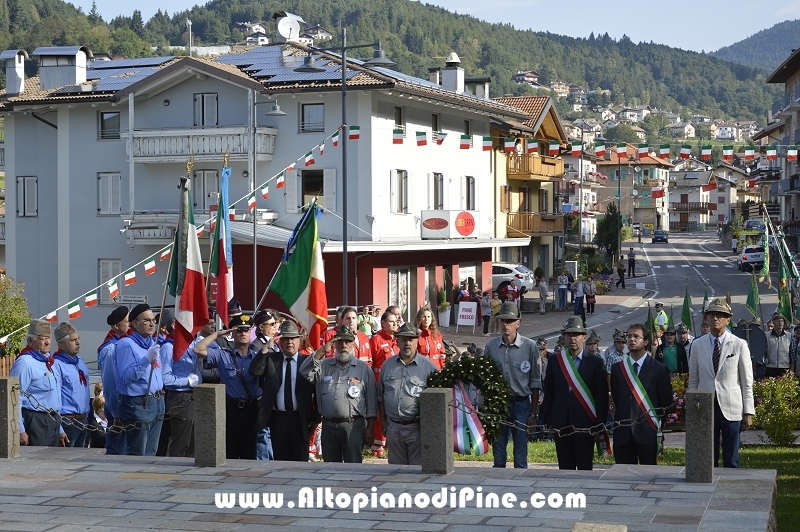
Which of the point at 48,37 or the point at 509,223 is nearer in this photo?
the point at 509,223

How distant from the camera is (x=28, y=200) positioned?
41.0 meters

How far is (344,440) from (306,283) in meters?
3.73

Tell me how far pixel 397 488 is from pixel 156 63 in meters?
34.8

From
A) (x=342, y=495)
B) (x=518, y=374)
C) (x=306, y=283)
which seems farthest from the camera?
(x=306, y=283)

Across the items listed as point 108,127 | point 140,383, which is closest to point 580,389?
point 140,383

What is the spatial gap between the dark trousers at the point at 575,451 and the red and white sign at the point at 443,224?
28229mm

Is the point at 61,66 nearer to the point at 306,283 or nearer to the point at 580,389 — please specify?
the point at 306,283

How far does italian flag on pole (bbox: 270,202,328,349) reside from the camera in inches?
587

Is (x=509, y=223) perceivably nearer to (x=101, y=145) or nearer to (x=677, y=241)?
(x=101, y=145)

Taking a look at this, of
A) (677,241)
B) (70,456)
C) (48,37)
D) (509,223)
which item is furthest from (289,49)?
(48,37)

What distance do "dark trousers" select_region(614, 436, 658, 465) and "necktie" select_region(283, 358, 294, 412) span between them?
3.33 meters

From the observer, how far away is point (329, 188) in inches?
1438

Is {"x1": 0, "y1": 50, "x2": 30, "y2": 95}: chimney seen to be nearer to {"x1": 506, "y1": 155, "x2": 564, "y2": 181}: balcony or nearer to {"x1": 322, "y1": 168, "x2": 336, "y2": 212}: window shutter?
{"x1": 322, "y1": 168, "x2": 336, "y2": 212}: window shutter

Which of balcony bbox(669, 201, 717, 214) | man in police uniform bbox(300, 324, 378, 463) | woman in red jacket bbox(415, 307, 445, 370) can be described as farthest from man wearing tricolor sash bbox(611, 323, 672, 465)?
balcony bbox(669, 201, 717, 214)
